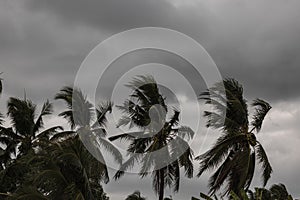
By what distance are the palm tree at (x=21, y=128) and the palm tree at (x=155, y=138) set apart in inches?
258

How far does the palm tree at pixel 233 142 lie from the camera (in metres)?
27.4

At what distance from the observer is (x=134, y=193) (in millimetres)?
43812

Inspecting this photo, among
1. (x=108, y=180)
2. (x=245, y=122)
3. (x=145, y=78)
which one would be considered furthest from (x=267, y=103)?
(x=108, y=180)

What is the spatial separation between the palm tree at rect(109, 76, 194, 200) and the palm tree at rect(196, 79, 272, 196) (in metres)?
3.41

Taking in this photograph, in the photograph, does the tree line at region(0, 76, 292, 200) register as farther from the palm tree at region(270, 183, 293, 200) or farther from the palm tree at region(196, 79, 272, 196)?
the palm tree at region(270, 183, 293, 200)

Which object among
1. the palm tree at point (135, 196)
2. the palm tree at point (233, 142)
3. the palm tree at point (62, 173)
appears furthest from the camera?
the palm tree at point (135, 196)

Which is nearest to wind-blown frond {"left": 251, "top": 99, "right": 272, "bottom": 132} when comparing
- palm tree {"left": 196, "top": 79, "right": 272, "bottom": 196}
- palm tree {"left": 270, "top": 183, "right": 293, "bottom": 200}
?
palm tree {"left": 196, "top": 79, "right": 272, "bottom": 196}

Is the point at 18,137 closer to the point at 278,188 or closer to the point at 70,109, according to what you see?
the point at 70,109

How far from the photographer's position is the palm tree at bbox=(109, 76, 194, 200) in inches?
1232

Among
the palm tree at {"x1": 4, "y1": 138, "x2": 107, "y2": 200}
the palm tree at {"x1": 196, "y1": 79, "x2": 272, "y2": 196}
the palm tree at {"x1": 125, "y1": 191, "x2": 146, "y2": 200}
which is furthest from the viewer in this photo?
the palm tree at {"x1": 125, "y1": 191, "x2": 146, "y2": 200}

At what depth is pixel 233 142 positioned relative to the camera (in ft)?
92.5

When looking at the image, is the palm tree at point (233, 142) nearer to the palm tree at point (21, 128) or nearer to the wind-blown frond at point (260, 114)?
the wind-blown frond at point (260, 114)

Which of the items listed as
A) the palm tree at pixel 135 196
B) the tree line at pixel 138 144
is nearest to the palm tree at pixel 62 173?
the tree line at pixel 138 144

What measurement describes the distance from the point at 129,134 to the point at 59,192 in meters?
12.2
